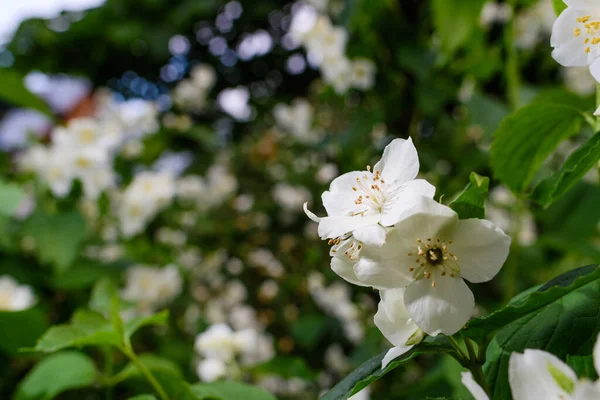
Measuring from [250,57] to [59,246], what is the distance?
4.32ft

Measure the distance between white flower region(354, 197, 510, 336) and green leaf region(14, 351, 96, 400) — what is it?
0.56 metres

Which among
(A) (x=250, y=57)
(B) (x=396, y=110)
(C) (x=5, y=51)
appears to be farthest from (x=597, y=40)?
(C) (x=5, y=51)

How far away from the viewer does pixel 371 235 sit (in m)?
0.38

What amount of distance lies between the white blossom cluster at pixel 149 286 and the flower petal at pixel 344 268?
1364 mm

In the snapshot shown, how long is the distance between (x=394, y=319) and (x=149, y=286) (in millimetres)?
1461

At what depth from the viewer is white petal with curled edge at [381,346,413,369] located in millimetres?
388

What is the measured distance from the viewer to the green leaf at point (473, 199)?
1.23 ft

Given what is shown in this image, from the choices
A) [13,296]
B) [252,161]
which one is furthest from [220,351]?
[252,161]

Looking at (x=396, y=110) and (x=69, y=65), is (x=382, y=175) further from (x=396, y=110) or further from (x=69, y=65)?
(x=69, y=65)

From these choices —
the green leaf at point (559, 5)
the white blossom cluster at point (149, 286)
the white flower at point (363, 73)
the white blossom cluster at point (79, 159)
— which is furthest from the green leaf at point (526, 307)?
the white blossom cluster at point (149, 286)

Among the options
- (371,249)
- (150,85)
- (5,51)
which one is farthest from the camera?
(150,85)

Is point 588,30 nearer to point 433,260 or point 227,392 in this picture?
point 433,260

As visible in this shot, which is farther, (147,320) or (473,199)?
(147,320)

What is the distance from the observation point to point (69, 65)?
239cm
